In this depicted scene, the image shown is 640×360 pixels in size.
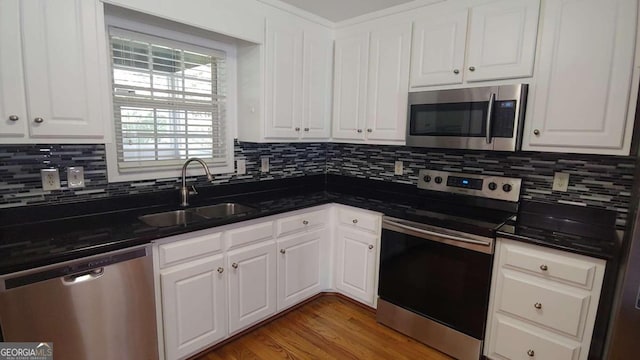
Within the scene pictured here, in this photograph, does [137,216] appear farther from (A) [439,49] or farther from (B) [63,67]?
(A) [439,49]

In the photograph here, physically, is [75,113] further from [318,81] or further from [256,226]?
[318,81]

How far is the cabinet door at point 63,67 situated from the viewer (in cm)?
142

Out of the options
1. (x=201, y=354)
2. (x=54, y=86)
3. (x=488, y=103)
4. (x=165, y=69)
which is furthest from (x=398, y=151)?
(x=54, y=86)

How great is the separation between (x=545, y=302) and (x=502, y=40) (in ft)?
5.08

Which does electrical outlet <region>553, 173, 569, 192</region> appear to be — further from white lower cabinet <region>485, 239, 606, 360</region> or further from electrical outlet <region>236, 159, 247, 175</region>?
electrical outlet <region>236, 159, 247, 175</region>

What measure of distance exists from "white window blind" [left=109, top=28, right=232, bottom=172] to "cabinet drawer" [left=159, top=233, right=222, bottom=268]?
67 cm

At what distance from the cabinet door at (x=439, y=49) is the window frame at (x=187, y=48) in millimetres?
1406

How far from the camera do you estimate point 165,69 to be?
217 centimetres

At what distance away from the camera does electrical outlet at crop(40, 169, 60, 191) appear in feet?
5.64

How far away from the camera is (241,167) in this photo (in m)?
2.64

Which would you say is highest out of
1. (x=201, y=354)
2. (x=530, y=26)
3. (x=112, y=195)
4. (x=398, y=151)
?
(x=530, y=26)

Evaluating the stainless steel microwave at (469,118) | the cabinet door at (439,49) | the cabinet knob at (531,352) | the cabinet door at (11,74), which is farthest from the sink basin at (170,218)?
the cabinet knob at (531,352)

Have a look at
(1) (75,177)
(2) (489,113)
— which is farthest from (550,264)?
(1) (75,177)

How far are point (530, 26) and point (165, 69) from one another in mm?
2319
